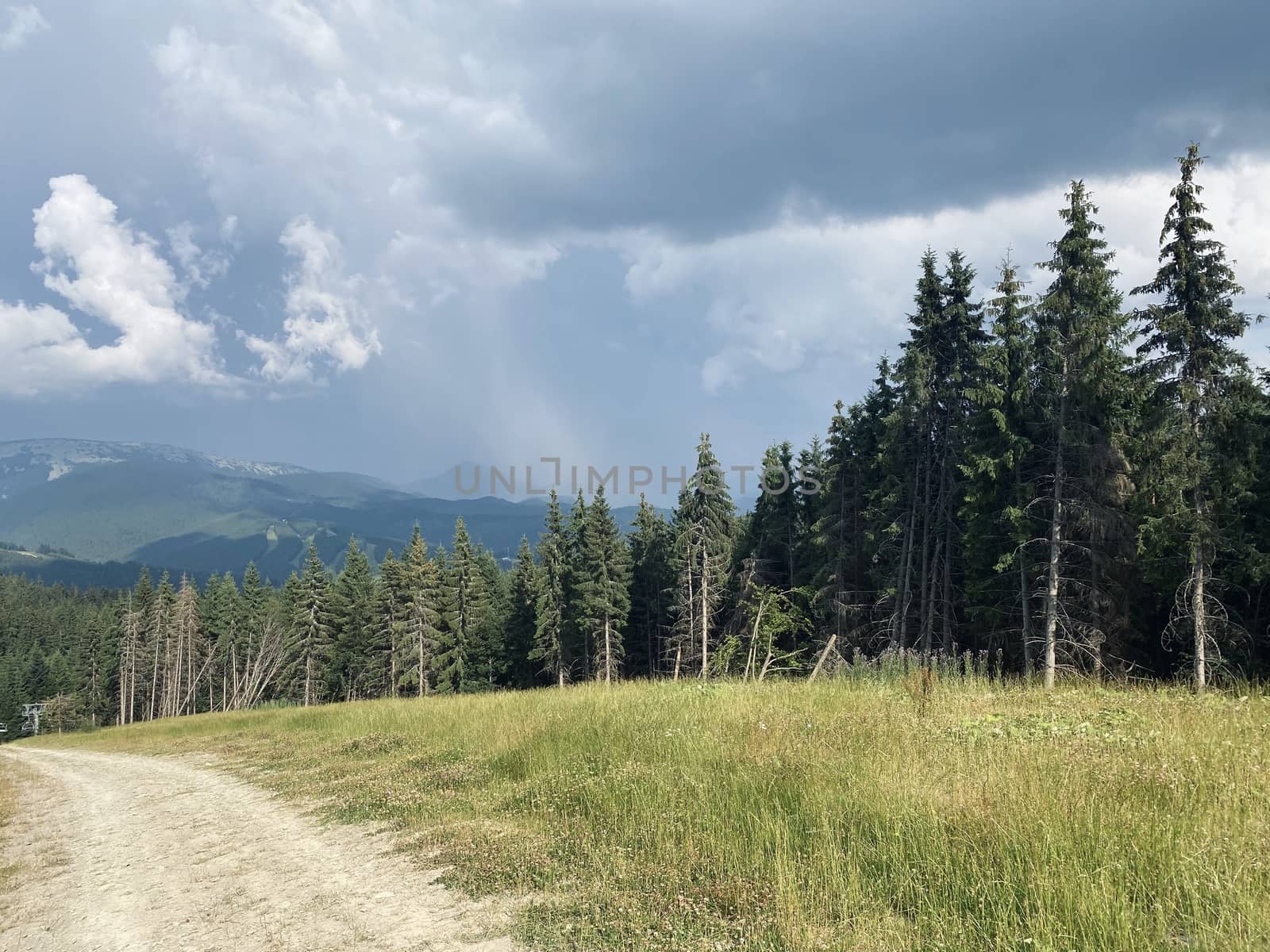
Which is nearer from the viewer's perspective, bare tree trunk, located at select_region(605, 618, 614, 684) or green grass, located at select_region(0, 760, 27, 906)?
green grass, located at select_region(0, 760, 27, 906)

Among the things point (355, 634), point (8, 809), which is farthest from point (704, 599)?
point (355, 634)

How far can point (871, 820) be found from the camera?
19.3 feet

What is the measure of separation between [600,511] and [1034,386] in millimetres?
29405

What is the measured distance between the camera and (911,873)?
16.6 feet

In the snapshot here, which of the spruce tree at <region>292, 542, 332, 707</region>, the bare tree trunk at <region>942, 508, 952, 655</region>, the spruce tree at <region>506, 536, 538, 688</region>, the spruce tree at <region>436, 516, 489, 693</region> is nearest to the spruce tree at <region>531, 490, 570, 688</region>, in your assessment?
the spruce tree at <region>506, 536, 538, 688</region>

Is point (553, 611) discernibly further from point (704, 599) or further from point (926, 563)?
point (926, 563)

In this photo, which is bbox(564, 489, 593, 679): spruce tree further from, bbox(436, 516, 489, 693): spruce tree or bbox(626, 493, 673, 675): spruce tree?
bbox(436, 516, 489, 693): spruce tree

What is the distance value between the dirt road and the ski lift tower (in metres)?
105

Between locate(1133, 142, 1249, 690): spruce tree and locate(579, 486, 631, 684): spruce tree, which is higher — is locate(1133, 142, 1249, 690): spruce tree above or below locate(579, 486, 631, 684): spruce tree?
above

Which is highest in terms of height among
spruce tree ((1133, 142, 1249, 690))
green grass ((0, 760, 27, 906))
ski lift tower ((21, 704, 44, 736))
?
spruce tree ((1133, 142, 1249, 690))

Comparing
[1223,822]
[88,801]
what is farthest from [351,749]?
[1223,822]

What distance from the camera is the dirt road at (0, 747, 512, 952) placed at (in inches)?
220

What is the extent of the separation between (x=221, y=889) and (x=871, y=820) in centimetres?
649

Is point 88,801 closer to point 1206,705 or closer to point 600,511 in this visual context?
point 1206,705
